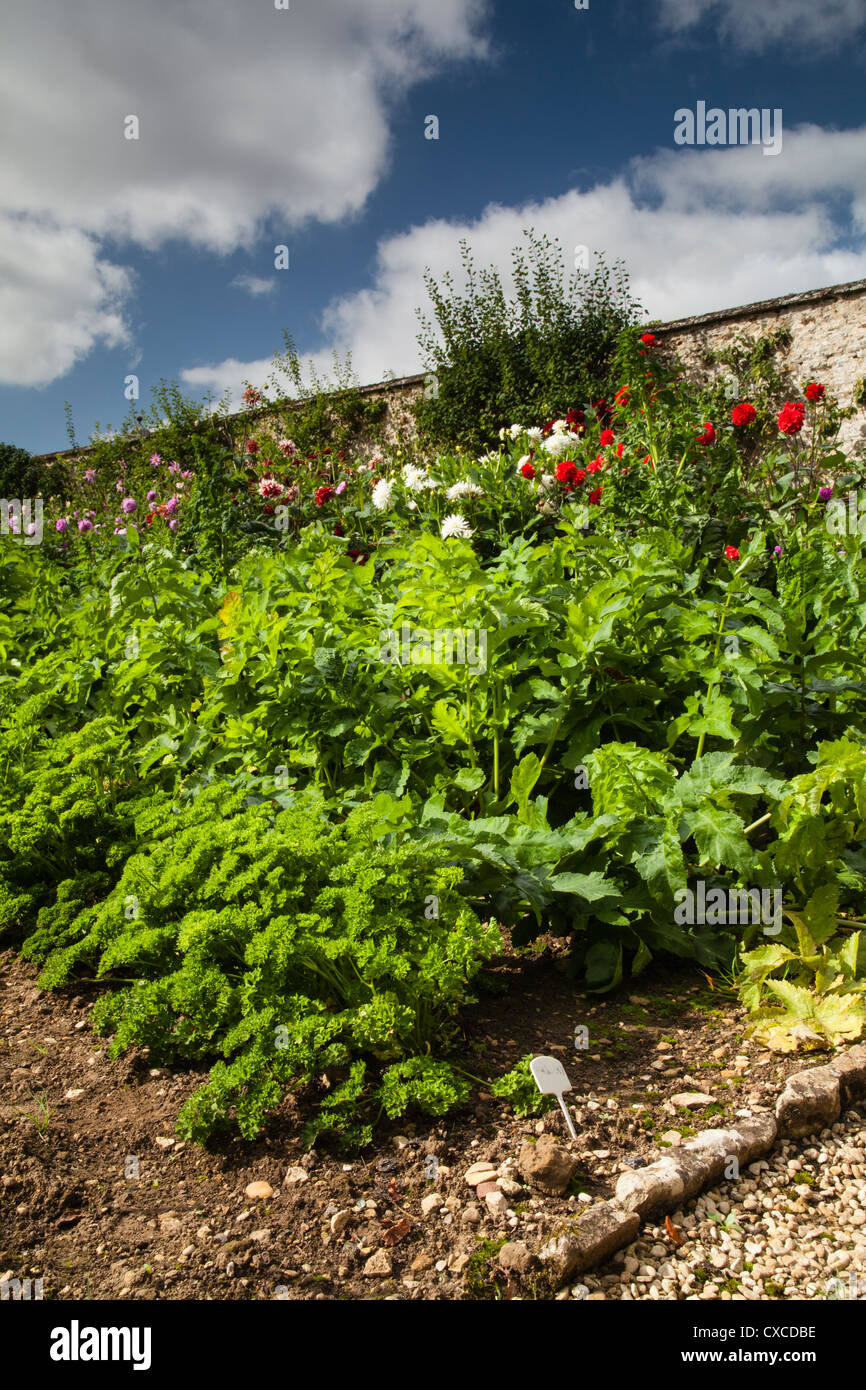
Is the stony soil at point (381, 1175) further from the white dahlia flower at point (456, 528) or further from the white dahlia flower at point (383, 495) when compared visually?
the white dahlia flower at point (383, 495)

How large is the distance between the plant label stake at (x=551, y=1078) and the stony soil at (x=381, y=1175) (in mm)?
78

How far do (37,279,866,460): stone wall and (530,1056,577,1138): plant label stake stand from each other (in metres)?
10.3

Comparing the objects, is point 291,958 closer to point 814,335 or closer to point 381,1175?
point 381,1175

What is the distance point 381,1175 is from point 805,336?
39.3ft

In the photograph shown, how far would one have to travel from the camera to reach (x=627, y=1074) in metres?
2.05

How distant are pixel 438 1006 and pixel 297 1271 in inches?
28.1

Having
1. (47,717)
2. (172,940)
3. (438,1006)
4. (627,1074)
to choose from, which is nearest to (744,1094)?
(627,1074)

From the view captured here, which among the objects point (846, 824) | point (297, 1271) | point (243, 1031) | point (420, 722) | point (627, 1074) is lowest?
point (297, 1271)

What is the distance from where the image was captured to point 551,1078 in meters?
1.84

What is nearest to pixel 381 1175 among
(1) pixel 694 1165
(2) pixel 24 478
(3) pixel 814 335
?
(1) pixel 694 1165

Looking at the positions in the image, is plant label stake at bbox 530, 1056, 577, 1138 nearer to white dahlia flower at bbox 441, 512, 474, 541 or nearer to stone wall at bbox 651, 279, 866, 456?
white dahlia flower at bbox 441, 512, 474, 541

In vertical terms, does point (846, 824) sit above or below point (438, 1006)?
above

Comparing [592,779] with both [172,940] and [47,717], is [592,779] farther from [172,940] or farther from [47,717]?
[47,717]

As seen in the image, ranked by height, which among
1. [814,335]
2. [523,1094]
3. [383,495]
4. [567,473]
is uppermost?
[814,335]
